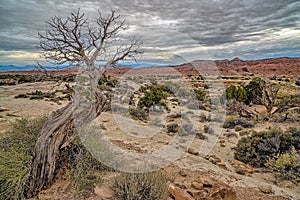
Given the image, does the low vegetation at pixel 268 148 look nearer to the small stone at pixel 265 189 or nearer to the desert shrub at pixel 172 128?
the small stone at pixel 265 189

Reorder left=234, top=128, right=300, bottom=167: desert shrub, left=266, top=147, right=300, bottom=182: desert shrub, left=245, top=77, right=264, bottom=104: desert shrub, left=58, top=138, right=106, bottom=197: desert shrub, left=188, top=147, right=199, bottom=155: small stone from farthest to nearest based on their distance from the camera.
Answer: left=245, top=77, right=264, bottom=104: desert shrub < left=188, top=147, right=199, bottom=155: small stone < left=234, top=128, right=300, bottom=167: desert shrub < left=266, top=147, right=300, bottom=182: desert shrub < left=58, top=138, right=106, bottom=197: desert shrub

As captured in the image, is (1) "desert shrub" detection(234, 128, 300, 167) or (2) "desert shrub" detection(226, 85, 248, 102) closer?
(1) "desert shrub" detection(234, 128, 300, 167)

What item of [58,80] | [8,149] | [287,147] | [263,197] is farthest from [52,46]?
[287,147]

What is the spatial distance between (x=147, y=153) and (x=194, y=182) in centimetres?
286

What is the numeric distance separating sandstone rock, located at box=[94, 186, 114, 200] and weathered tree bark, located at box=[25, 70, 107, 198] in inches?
41.7

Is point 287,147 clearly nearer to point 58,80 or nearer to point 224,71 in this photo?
point 58,80

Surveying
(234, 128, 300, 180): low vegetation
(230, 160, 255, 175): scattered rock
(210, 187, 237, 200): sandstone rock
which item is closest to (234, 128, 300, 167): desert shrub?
(234, 128, 300, 180): low vegetation

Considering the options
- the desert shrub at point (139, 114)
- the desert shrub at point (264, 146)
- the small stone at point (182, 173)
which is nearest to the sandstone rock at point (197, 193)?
the small stone at point (182, 173)

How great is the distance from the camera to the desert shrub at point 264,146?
7589 mm

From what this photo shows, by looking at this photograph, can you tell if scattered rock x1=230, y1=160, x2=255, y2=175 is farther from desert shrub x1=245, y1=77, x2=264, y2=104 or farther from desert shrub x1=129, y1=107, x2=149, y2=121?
desert shrub x1=245, y1=77, x2=264, y2=104

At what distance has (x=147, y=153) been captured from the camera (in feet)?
25.8

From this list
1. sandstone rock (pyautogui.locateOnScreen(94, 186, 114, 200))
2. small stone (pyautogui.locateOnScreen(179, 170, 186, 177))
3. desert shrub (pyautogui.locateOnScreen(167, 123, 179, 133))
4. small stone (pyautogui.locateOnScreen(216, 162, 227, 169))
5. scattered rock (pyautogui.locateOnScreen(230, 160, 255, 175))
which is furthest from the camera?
desert shrub (pyautogui.locateOnScreen(167, 123, 179, 133))

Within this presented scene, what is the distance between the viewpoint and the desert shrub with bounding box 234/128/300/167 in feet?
24.9

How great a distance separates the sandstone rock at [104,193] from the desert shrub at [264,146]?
4982mm
